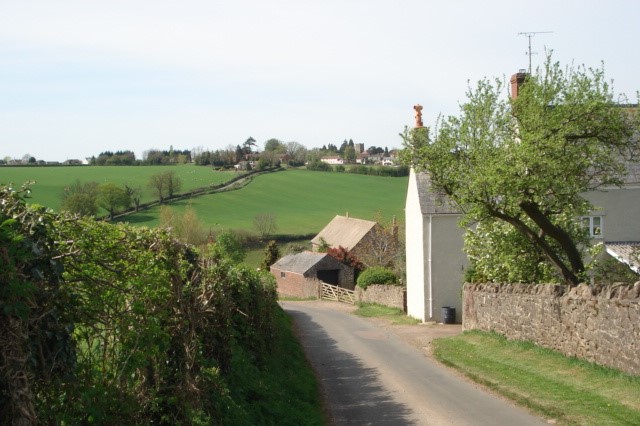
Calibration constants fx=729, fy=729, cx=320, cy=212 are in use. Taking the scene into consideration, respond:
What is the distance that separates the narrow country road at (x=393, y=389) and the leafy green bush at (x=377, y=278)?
1942 cm

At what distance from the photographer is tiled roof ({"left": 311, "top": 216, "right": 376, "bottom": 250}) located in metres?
68.1

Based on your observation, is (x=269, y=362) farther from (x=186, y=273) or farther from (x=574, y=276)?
(x=574, y=276)

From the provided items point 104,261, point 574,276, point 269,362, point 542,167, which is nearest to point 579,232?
point 574,276

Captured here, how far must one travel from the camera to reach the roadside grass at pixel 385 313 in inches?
1414

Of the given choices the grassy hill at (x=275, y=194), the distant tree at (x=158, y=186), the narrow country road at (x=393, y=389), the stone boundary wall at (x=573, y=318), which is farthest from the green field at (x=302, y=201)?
the stone boundary wall at (x=573, y=318)

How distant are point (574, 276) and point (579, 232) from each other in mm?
2880

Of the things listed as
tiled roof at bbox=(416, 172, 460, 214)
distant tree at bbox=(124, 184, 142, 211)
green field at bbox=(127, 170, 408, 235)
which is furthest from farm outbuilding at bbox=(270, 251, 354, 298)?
tiled roof at bbox=(416, 172, 460, 214)

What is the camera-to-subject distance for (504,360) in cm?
2012

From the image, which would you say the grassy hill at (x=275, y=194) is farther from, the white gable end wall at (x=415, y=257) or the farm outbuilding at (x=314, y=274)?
the white gable end wall at (x=415, y=257)

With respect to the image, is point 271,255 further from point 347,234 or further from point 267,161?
point 267,161

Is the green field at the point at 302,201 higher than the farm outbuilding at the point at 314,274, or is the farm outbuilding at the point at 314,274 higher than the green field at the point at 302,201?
the green field at the point at 302,201

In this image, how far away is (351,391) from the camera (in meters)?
17.2

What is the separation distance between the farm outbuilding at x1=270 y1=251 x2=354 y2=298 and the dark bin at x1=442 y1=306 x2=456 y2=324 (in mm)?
26909

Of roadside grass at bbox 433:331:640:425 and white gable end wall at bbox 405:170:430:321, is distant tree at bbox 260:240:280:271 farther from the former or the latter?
roadside grass at bbox 433:331:640:425
